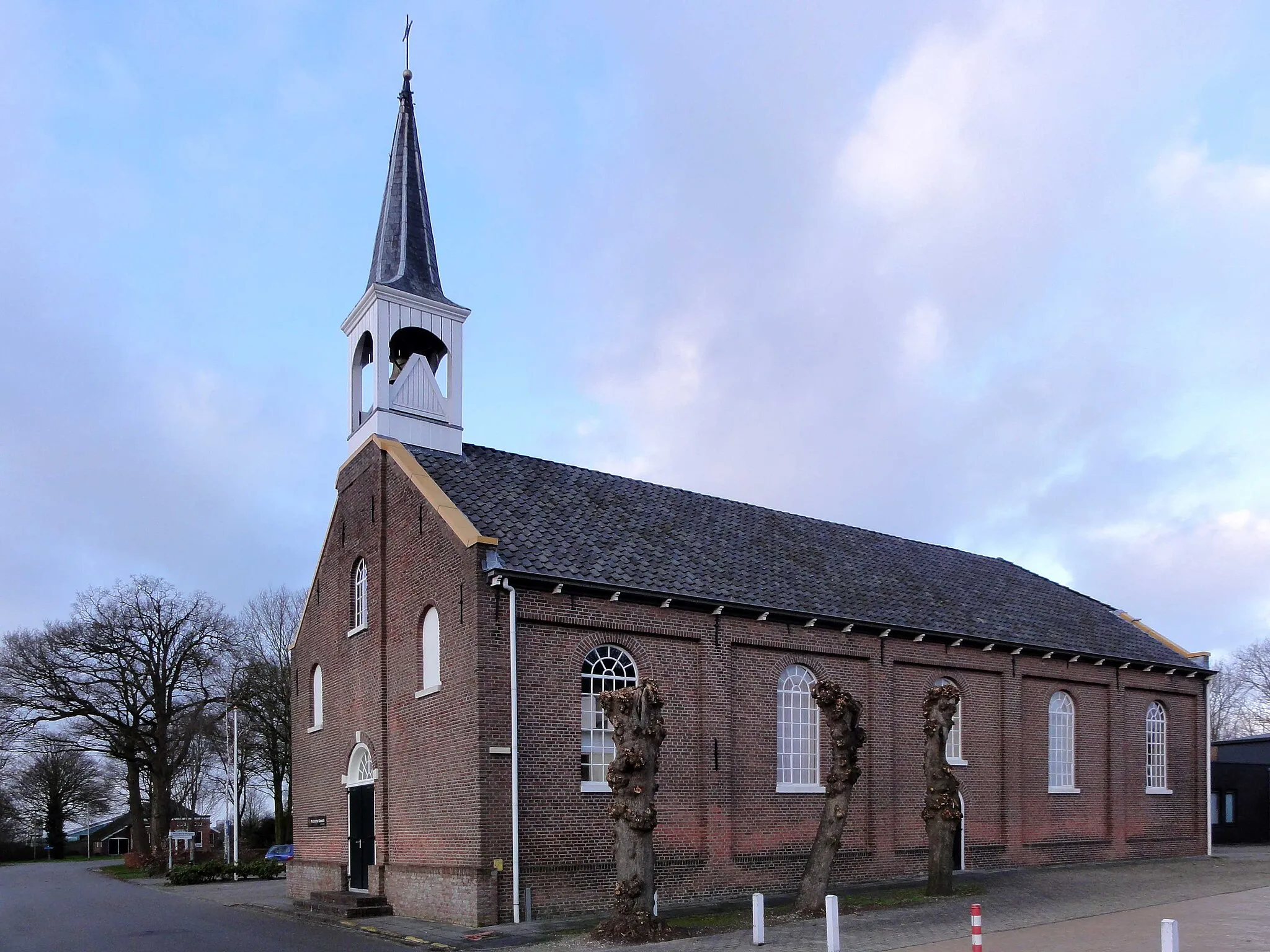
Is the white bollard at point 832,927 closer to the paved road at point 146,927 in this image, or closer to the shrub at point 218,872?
the paved road at point 146,927

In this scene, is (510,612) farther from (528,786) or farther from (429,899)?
(429,899)

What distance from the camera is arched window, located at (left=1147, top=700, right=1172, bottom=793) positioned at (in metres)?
31.2

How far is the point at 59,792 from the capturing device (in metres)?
81.4

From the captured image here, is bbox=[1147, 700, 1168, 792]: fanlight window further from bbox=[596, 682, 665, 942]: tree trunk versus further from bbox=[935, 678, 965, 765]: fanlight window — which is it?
bbox=[596, 682, 665, 942]: tree trunk

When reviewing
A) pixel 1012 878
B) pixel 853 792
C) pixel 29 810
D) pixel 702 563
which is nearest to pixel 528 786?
pixel 702 563

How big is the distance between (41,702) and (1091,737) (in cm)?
4422

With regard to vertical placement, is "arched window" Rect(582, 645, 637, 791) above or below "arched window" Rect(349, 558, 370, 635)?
below

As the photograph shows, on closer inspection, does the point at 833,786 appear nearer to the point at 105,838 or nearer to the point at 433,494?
the point at 433,494

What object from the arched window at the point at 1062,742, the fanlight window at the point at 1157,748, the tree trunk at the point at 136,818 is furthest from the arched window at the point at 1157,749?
the tree trunk at the point at 136,818

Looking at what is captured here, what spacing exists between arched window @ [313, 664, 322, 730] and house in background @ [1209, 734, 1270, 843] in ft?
105

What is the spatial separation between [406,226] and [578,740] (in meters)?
13.1

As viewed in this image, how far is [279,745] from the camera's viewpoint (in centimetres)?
5391

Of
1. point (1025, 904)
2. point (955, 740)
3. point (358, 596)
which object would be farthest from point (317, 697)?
point (1025, 904)

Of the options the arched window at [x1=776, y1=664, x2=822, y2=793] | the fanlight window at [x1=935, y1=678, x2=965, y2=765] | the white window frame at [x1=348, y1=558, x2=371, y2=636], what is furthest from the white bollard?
the fanlight window at [x1=935, y1=678, x2=965, y2=765]
